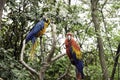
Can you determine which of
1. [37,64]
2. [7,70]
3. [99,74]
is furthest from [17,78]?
[99,74]

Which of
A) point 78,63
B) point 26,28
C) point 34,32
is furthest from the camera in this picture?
point 26,28

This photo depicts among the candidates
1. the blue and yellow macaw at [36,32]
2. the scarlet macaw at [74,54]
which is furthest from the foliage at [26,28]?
the scarlet macaw at [74,54]

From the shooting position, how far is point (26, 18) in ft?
17.5

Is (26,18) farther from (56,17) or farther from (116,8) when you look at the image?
(116,8)

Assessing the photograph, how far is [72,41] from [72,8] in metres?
3.08

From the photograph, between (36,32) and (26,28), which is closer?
(36,32)

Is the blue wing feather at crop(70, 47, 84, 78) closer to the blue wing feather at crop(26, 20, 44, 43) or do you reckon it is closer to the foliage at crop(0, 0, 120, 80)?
the blue wing feather at crop(26, 20, 44, 43)

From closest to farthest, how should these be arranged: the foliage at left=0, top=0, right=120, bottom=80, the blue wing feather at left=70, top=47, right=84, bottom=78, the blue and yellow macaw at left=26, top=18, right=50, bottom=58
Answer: the blue wing feather at left=70, top=47, right=84, bottom=78 < the blue and yellow macaw at left=26, top=18, right=50, bottom=58 < the foliage at left=0, top=0, right=120, bottom=80

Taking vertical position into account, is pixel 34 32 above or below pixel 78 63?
above

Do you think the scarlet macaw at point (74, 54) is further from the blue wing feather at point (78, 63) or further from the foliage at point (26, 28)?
the foliage at point (26, 28)

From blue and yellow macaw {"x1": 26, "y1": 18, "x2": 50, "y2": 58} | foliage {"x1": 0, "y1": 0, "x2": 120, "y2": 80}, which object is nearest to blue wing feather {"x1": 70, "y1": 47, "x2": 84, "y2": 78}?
blue and yellow macaw {"x1": 26, "y1": 18, "x2": 50, "y2": 58}

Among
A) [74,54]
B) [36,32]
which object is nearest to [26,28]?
[36,32]

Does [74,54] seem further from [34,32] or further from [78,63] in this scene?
[34,32]

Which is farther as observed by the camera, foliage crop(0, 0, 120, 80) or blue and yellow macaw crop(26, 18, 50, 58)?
foliage crop(0, 0, 120, 80)
